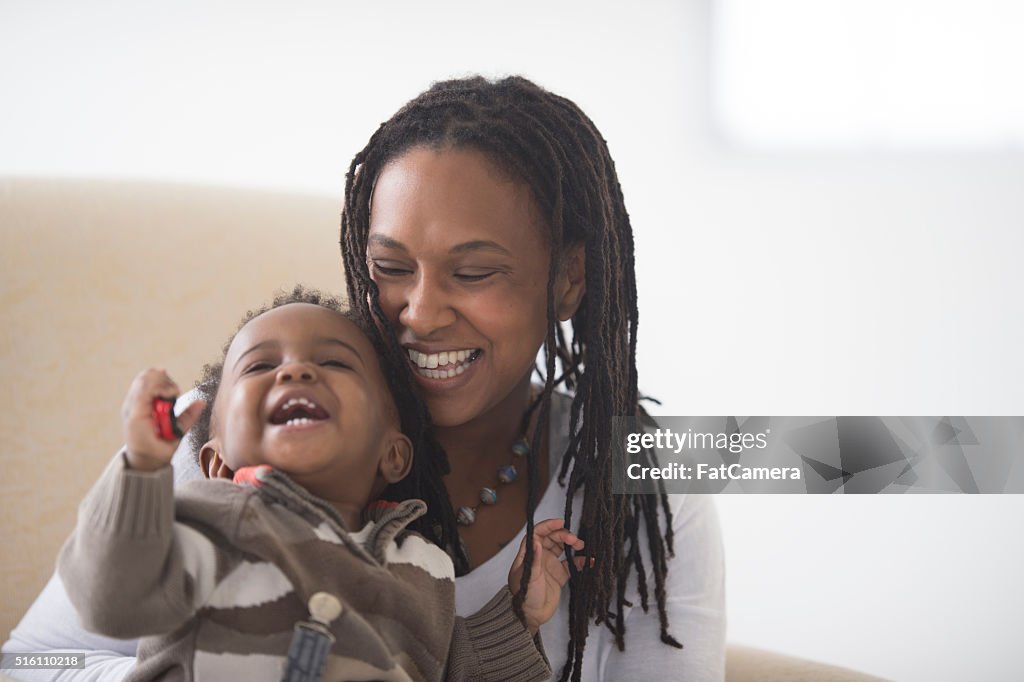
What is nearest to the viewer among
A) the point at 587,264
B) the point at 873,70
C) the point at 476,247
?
the point at 476,247

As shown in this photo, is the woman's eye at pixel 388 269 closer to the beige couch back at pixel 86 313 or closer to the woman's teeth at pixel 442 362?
the woman's teeth at pixel 442 362

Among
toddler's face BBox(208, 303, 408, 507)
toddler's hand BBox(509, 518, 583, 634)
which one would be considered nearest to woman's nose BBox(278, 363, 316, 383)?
toddler's face BBox(208, 303, 408, 507)

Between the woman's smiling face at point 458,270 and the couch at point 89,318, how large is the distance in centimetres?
38

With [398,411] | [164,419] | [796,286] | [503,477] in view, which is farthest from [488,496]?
[796,286]

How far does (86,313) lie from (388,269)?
0.47m

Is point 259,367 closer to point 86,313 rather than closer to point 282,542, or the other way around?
point 282,542

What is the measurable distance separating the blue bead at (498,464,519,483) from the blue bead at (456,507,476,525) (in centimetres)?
6

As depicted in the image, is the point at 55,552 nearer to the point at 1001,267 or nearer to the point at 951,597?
the point at 951,597

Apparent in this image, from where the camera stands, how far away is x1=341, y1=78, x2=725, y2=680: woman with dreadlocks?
1044 millimetres

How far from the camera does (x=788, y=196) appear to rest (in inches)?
78.8

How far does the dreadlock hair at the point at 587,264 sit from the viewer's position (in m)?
1.09

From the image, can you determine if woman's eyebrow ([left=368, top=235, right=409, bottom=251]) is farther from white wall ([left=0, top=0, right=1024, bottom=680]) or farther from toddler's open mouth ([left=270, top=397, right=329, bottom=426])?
white wall ([left=0, top=0, right=1024, bottom=680])

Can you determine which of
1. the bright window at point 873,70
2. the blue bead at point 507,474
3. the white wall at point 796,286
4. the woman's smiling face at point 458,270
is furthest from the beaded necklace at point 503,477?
the bright window at point 873,70

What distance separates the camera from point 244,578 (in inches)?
31.6
